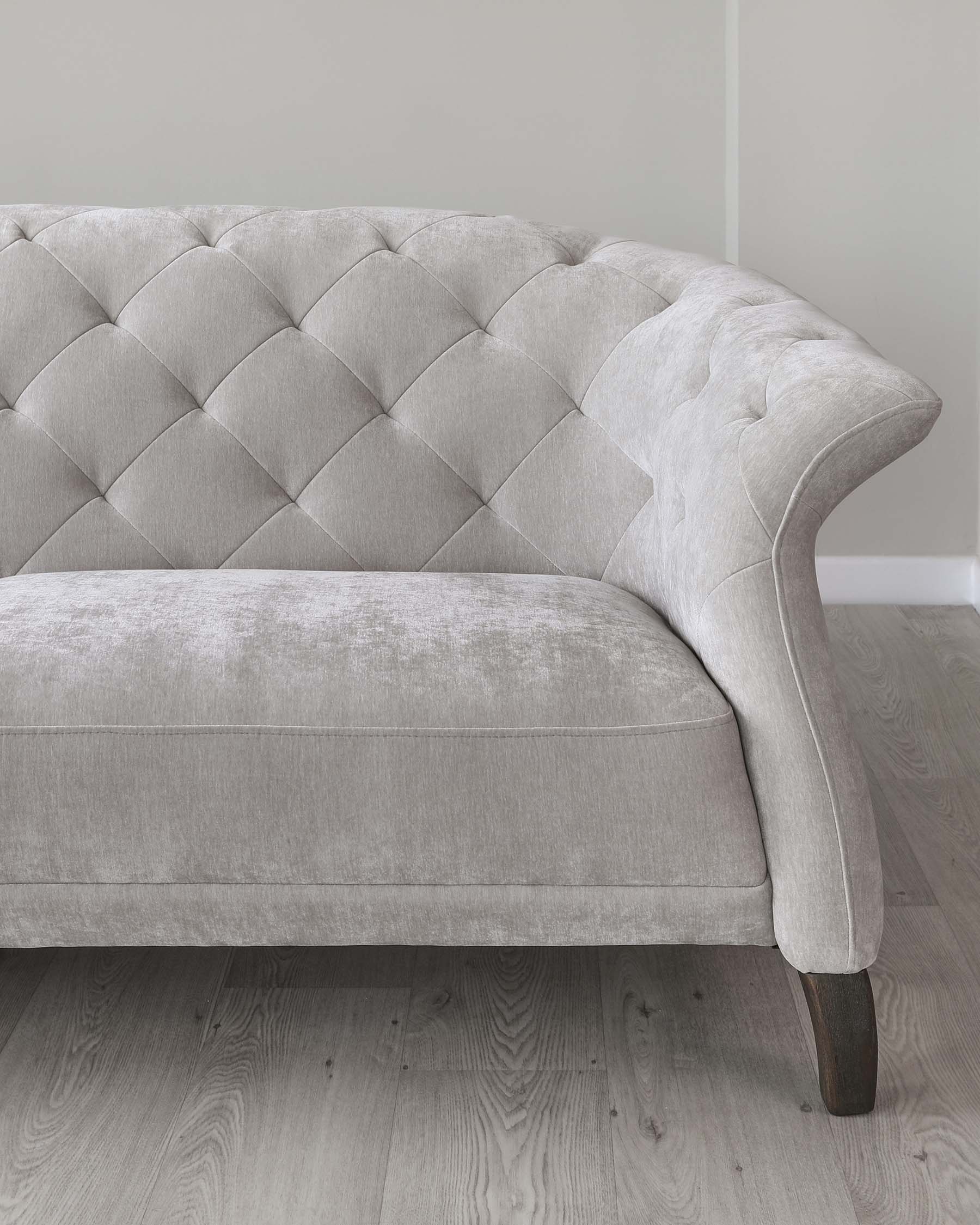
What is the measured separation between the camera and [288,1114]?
3.85ft

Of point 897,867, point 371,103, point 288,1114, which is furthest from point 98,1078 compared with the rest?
point 371,103

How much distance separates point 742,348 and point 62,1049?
1.11 m

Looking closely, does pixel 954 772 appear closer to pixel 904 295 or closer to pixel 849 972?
pixel 849 972

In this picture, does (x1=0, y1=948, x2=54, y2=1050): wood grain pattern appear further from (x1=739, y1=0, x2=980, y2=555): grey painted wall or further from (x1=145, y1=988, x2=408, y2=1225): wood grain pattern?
(x1=739, y1=0, x2=980, y2=555): grey painted wall

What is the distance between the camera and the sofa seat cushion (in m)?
1.14

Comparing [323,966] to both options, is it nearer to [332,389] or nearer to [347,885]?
[347,885]

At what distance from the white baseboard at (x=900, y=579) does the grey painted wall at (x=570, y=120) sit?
0.46 metres

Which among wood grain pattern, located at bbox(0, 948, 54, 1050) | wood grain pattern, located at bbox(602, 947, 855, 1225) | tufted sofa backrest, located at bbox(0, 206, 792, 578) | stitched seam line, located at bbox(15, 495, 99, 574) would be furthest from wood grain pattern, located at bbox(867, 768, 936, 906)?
stitched seam line, located at bbox(15, 495, 99, 574)

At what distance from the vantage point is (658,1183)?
1078 mm

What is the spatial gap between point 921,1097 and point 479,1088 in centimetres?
46

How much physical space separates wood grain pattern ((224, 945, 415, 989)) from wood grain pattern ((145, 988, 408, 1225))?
0.02 m

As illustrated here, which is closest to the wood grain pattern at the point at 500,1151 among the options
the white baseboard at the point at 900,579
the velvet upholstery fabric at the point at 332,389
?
the velvet upholstery fabric at the point at 332,389

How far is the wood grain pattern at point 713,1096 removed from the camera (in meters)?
1.06

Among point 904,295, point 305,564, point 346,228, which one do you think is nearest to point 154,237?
point 346,228
